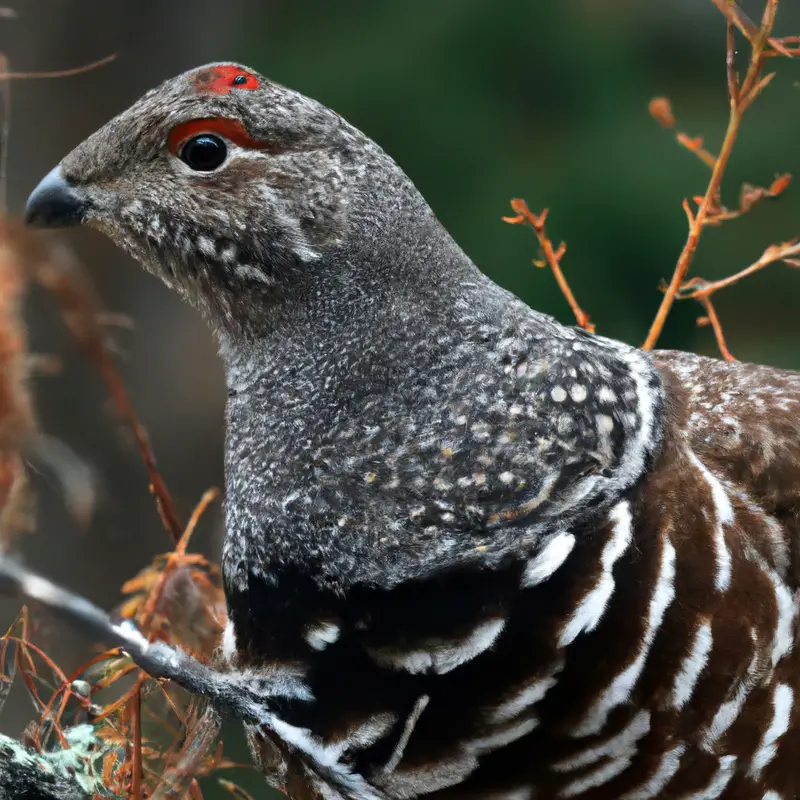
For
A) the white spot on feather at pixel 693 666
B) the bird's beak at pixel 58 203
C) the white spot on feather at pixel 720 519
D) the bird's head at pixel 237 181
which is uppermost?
the bird's head at pixel 237 181

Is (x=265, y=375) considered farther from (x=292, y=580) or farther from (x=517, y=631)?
(x=517, y=631)

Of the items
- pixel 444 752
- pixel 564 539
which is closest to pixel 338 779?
pixel 444 752

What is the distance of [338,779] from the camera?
1.49 m

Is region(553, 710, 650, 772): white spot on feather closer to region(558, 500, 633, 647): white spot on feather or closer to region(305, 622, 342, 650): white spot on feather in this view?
region(558, 500, 633, 647): white spot on feather

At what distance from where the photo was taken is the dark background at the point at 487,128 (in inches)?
207

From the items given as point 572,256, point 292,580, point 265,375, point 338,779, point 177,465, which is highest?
point 572,256

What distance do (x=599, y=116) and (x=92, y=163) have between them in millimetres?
4411

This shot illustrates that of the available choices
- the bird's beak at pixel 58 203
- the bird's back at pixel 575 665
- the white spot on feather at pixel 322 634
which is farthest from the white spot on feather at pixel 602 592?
the bird's beak at pixel 58 203

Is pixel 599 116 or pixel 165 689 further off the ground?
pixel 599 116

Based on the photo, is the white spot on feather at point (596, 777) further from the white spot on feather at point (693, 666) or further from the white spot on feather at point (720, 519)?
the white spot on feather at point (720, 519)

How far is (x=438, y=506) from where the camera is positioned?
1434mm

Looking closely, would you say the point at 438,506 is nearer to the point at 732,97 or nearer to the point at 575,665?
the point at 575,665

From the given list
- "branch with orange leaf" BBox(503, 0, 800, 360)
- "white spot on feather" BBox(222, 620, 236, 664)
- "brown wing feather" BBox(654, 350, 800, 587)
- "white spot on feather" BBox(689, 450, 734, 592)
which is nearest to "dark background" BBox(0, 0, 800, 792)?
"branch with orange leaf" BBox(503, 0, 800, 360)

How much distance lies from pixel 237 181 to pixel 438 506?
1.87 feet
